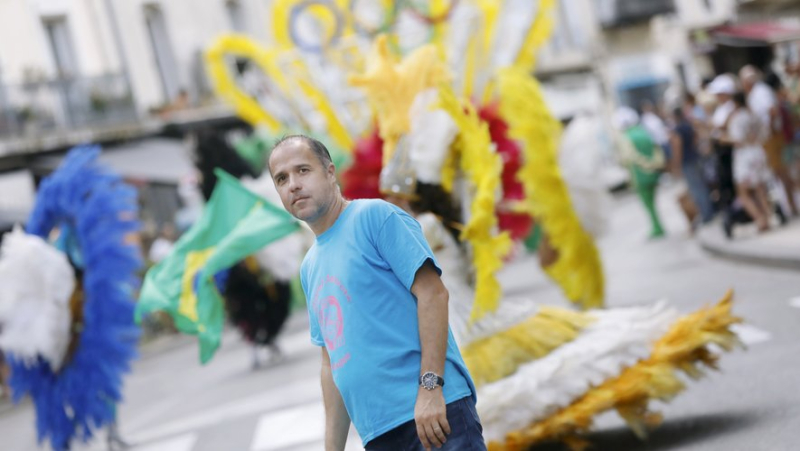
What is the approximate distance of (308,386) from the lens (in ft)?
34.8

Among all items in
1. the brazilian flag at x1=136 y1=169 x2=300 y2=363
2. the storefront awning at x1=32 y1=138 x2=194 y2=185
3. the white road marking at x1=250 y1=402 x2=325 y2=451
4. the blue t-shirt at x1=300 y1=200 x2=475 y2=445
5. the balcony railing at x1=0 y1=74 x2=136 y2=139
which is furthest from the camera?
the balcony railing at x1=0 y1=74 x2=136 y2=139

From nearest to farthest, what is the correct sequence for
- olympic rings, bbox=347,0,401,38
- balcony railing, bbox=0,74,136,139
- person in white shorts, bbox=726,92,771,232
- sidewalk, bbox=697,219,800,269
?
1. sidewalk, bbox=697,219,800,269
2. person in white shorts, bbox=726,92,771,232
3. olympic rings, bbox=347,0,401,38
4. balcony railing, bbox=0,74,136,139

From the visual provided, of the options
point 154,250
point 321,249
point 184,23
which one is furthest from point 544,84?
point 321,249

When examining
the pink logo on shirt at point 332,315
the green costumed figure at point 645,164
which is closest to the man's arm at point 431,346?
the pink logo on shirt at point 332,315

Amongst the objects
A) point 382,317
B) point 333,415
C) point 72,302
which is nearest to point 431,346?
point 382,317

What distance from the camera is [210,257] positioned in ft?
25.0

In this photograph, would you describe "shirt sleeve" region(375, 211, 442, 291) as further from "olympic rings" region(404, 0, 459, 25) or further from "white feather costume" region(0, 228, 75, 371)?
"olympic rings" region(404, 0, 459, 25)

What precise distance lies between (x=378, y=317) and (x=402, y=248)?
0.21 metres

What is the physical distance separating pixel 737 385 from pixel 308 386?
4601 mm

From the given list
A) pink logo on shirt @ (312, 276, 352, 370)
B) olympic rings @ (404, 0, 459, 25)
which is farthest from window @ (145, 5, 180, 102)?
pink logo on shirt @ (312, 276, 352, 370)

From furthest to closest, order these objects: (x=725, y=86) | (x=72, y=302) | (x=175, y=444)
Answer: (x=725, y=86) < (x=175, y=444) < (x=72, y=302)

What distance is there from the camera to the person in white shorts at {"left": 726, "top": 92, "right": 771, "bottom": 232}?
516 inches

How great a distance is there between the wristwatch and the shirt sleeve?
25 centimetres

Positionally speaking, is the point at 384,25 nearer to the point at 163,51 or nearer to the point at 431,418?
the point at 431,418
